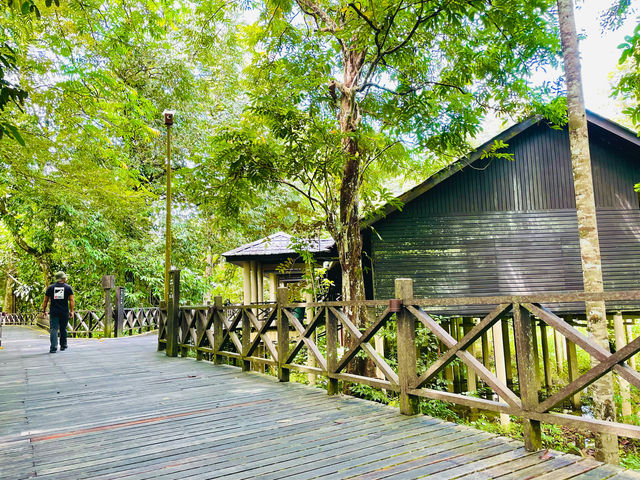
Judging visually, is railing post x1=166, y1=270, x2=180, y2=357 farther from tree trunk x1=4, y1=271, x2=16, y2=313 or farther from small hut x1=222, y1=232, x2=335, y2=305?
tree trunk x1=4, y1=271, x2=16, y2=313

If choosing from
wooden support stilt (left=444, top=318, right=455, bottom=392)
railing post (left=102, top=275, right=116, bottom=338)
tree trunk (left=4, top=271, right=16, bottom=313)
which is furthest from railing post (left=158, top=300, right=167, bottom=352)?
tree trunk (left=4, top=271, right=16, bottom=313)

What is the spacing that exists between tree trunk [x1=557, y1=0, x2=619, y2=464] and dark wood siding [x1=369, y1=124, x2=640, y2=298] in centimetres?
515

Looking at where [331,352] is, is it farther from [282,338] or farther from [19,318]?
[19,318]

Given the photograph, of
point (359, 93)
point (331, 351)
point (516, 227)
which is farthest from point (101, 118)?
point (516, 227)

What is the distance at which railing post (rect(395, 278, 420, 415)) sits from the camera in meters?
4.21

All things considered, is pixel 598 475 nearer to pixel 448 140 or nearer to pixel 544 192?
pixel 448 140

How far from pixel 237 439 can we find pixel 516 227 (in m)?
10.3

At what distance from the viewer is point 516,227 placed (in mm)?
11992

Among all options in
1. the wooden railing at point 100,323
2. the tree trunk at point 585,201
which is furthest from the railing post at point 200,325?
the wooden railing at point 100,323

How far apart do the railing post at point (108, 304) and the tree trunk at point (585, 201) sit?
49.5 ft

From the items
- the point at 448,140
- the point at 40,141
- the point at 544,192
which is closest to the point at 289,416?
the point at 448,140

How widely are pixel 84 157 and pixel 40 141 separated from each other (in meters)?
1.05

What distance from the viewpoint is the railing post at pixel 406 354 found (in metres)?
4.21

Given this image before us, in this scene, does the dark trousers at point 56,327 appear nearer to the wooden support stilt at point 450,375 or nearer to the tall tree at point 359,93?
the tall tree at point 359,93
